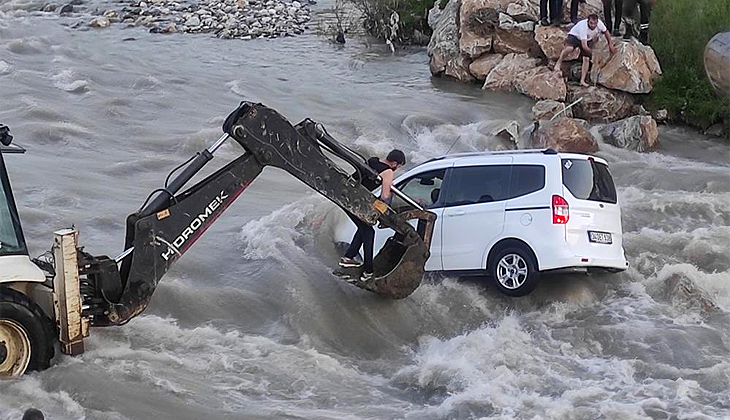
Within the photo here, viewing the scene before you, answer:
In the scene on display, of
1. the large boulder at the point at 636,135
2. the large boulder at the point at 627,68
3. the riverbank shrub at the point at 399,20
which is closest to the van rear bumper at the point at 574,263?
the large boulder at the point at 636,135

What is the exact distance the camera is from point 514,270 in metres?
12.1

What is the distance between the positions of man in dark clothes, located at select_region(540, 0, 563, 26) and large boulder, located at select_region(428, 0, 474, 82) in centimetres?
248

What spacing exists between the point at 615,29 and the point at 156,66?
12.5 metres

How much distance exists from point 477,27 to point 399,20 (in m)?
7.35

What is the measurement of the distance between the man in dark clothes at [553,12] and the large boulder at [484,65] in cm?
158

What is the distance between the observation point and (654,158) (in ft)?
63.6

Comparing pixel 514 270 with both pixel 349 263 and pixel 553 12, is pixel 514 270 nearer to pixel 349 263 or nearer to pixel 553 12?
pixel 349 263

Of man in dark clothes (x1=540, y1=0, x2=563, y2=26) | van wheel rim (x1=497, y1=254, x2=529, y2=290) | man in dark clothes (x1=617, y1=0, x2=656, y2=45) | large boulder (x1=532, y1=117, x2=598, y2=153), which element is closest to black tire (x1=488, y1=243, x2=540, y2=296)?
van wheel rim (x1=497, y1=254, x2=529, y2=290)

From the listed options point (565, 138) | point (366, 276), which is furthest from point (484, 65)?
point (366, 276)

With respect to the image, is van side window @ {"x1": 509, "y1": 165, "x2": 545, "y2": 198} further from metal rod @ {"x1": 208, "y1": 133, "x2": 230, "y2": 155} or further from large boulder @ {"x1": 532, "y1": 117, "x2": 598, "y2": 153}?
large boulder @ {"x1": 532, "y1": 117, "x2": 598, "y2": 153}

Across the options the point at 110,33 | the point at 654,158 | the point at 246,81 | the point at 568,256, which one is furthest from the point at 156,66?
the point at 568,256

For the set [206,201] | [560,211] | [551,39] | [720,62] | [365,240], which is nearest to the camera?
[720,62]

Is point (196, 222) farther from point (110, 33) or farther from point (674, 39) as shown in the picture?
point (110, 33)

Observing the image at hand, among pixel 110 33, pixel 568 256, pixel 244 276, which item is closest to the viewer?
pixel 568 256
